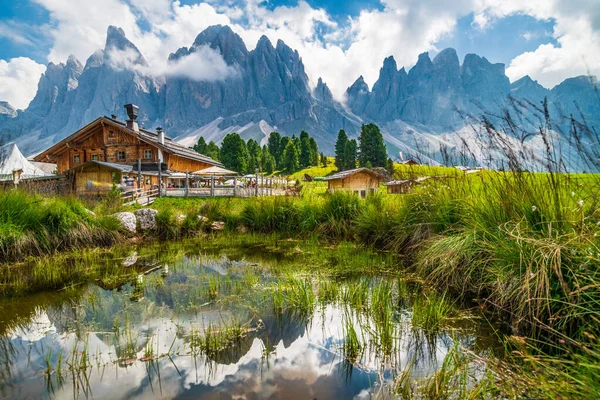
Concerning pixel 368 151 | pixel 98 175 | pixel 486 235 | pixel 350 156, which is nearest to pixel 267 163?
pixel 350 156

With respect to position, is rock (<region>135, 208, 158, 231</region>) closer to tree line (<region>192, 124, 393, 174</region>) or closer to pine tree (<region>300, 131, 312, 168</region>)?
tree line (<region>192, 124, 393, 174</region>)

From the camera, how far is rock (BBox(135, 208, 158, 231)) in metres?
11.5

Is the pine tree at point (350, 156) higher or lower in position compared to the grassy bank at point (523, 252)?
higher

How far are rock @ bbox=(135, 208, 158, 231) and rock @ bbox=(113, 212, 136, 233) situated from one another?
0.30 m

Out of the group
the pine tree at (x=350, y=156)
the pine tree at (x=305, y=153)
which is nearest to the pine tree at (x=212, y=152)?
the pine tree at (x=305, y=153)

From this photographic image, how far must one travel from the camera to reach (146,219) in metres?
11.6

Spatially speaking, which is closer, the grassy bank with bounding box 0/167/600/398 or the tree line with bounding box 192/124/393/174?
the grassy bank with bounding box 0/167/600/398

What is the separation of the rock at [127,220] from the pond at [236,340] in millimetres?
5125

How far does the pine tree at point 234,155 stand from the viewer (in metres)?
62.0

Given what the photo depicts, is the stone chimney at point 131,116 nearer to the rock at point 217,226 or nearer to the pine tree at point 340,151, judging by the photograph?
the rock at point 217,226

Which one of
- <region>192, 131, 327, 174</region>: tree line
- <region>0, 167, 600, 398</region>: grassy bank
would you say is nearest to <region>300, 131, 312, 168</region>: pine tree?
<region>192, 131, 327, 174</region>: tree line

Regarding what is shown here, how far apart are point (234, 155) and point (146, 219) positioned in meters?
52.5

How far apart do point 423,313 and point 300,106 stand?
206279 mm

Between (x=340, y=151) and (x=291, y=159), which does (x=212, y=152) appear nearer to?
(x=291, y=159)
